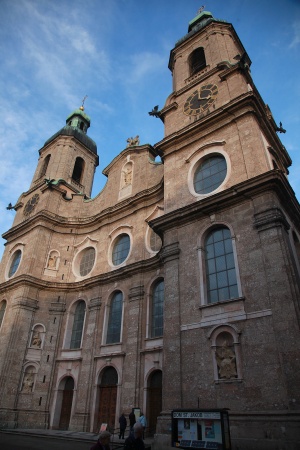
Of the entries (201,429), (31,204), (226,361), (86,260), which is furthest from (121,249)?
(201,429)

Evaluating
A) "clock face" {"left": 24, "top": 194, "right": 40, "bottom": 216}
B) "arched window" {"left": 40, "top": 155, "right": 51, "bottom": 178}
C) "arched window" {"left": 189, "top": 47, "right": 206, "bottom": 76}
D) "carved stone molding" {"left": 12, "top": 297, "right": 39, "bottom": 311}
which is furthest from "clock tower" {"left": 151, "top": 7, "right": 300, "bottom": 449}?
"arched window" {"left": 40, "top": 155, "right": 51, "bottom": 178}

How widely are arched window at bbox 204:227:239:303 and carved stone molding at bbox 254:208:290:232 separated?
1.40 meters

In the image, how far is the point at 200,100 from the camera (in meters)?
17.8

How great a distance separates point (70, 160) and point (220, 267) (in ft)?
66.9

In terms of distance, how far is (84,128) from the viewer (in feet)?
115

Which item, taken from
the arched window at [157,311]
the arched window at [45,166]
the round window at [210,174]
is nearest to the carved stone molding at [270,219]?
the round window at [210,174]

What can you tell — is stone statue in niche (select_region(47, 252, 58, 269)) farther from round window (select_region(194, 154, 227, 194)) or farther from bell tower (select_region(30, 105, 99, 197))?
round window (select_region(194, 154, 227, 194))

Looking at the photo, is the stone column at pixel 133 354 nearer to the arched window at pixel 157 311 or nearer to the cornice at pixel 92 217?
the arched window at pixel 157 311

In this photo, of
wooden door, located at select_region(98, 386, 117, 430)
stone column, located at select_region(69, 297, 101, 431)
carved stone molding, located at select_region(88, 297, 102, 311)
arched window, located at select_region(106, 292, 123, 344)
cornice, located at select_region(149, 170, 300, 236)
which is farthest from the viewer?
carved stone molding, located at select_region(88, 297, 102, 311)

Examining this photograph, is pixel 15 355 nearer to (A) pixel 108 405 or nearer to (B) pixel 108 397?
(B) pixel 108 397

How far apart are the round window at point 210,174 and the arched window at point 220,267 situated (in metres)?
2.30

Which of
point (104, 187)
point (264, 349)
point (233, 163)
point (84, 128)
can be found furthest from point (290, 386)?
point (84, 128)

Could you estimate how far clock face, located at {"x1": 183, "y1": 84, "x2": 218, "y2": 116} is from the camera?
17.2 metres

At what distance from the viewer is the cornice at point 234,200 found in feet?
39.8
